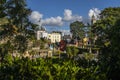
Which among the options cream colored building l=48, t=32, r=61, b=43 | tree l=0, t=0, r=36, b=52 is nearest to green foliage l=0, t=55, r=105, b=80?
tree l=0, t=0, r=36, b=52

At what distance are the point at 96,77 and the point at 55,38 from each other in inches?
6860

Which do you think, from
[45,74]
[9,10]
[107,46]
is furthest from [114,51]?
[9,10]

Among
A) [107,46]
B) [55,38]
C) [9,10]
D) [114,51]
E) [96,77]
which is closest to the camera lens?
[96,77]

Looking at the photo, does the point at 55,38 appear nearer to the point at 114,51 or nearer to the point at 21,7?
the point at 21,7

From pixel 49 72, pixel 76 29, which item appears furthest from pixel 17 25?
pixel 76 29

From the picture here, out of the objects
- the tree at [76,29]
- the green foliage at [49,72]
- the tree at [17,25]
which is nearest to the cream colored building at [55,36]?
the tree at [76,29]

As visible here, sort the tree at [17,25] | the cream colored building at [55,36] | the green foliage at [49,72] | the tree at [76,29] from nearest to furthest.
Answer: the green foliage at [49,72] < the tree at [17,25] < the tree at [76,29] < the cream colored building at [55,36]

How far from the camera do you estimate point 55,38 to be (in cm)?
18025

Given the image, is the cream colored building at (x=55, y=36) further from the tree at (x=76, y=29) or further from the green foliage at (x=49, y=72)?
the green foliage at (x=49, y=72)

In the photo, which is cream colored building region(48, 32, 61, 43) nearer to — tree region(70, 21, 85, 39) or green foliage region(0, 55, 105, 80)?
tree region(70, 21, 85, 39)

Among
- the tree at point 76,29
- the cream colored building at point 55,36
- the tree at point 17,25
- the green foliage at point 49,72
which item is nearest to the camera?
the green foliage at point 49,72

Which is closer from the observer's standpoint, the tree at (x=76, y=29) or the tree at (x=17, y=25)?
the tree at (x=17, y=25)

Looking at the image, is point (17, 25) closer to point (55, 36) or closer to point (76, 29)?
point (76, 29)

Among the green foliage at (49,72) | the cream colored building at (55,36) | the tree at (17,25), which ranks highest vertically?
the cream colored building at (55,36)
